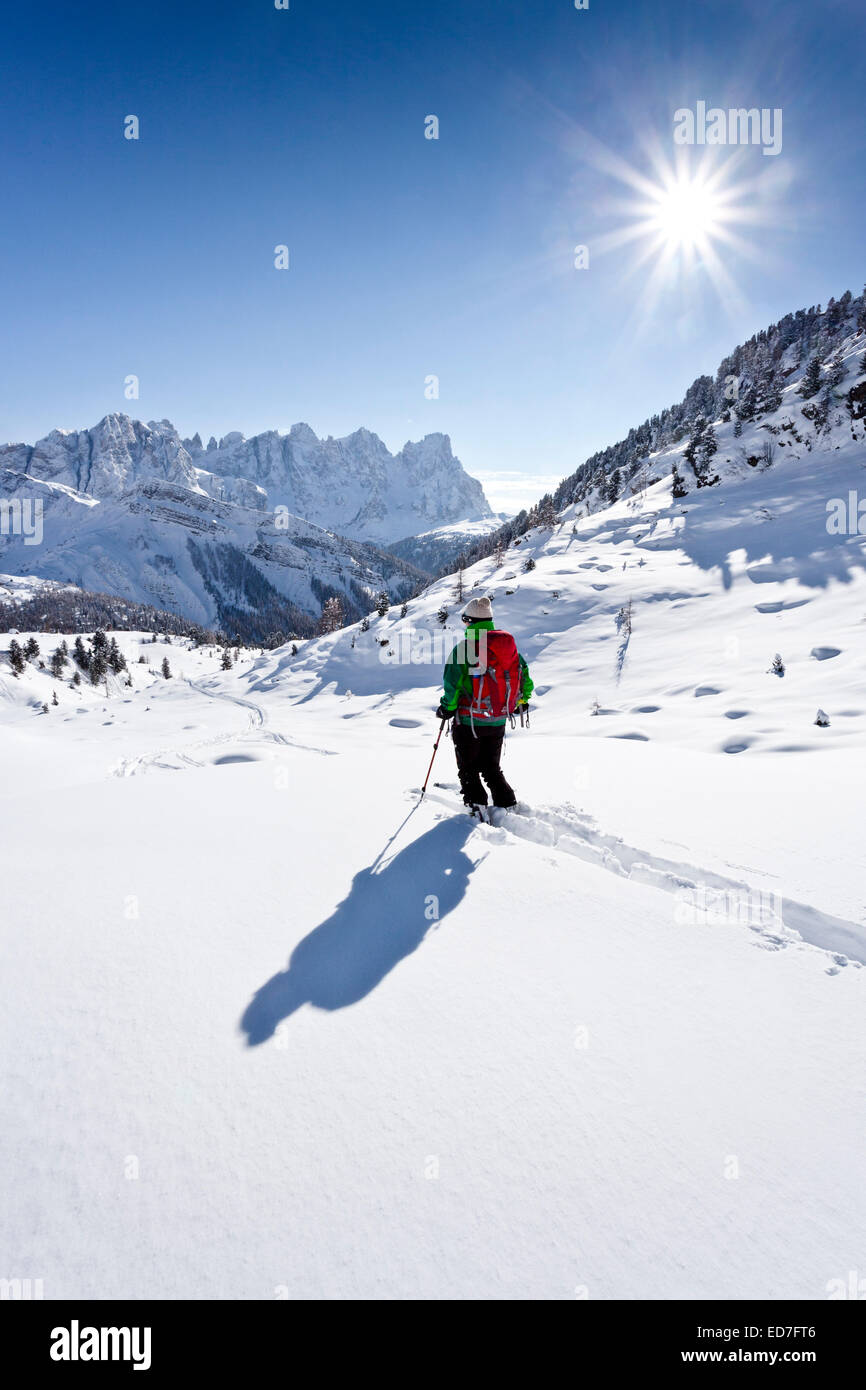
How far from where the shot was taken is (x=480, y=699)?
557 centimetres

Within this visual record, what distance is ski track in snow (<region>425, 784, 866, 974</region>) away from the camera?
10.1ft

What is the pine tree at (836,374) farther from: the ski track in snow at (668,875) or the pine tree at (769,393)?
the ski track in snow at (668,875)

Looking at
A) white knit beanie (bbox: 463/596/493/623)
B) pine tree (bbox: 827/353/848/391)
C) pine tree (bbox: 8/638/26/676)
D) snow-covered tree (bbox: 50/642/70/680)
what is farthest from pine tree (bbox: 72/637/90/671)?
pine tree (bbox: 827/353/848/391)

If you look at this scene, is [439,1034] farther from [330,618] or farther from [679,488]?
[330,618]

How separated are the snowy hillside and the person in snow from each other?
1.50 ft

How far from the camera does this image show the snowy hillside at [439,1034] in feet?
5.12

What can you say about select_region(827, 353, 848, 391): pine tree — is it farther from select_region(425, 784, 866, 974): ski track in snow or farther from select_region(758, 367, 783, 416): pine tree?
select_region(425, 784, 866, 974): ski track in snow

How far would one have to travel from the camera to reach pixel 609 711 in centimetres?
1238

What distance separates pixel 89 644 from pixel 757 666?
93760 mm

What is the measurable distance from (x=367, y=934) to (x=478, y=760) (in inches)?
106

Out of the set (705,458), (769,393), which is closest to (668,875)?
(705,458)

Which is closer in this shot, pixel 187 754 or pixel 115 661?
pixel 187 754

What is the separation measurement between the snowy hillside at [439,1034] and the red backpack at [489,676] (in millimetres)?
1110
